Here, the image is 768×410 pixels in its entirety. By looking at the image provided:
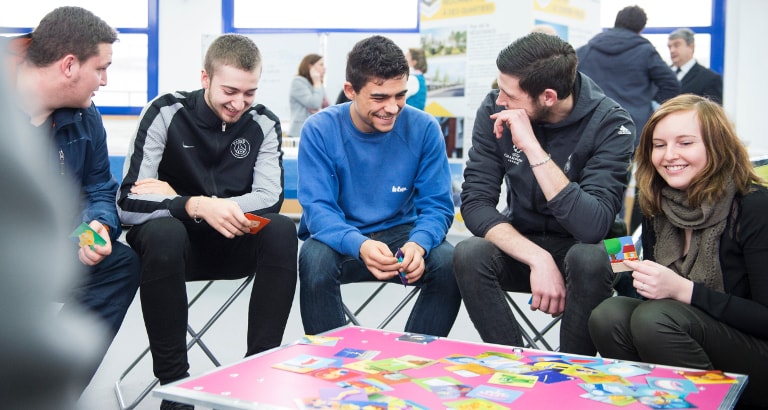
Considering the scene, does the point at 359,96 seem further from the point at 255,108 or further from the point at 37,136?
the point at 37,136

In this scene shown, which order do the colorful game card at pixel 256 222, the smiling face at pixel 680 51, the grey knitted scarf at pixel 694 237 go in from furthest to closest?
the smiling face at pixel 680 51 → the colorful game card at pixel 256 222 → the grey knitted scarf at pixel 694 237

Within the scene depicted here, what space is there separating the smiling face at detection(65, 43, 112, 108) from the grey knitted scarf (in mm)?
1473

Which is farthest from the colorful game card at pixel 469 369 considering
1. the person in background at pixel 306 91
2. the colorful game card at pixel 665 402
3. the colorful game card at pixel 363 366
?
the person in background at pixel 306 91

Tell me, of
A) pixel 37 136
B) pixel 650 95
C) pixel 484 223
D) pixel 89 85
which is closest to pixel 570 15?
pixel 650 95

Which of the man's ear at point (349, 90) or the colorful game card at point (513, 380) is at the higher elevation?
the man's ear at point (349, 90)

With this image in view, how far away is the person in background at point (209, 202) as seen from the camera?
1.94 meters

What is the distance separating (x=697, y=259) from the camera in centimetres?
174

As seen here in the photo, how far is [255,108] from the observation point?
2.47 m

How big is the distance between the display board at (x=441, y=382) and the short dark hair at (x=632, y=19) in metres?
2.74

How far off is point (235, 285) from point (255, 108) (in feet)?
5.39

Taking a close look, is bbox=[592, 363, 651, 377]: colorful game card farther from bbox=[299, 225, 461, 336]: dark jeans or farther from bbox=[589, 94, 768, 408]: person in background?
bbox=[299, 225, 461, 336]: dark jeans

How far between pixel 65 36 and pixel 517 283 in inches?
53.3

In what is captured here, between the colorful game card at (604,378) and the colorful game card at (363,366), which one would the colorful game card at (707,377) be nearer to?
the colorful game card at (604,378)

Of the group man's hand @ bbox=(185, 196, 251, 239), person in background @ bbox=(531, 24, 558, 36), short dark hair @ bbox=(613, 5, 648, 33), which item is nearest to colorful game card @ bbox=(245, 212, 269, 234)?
man's hand @ bbox=(185, 196, 251, 239)
